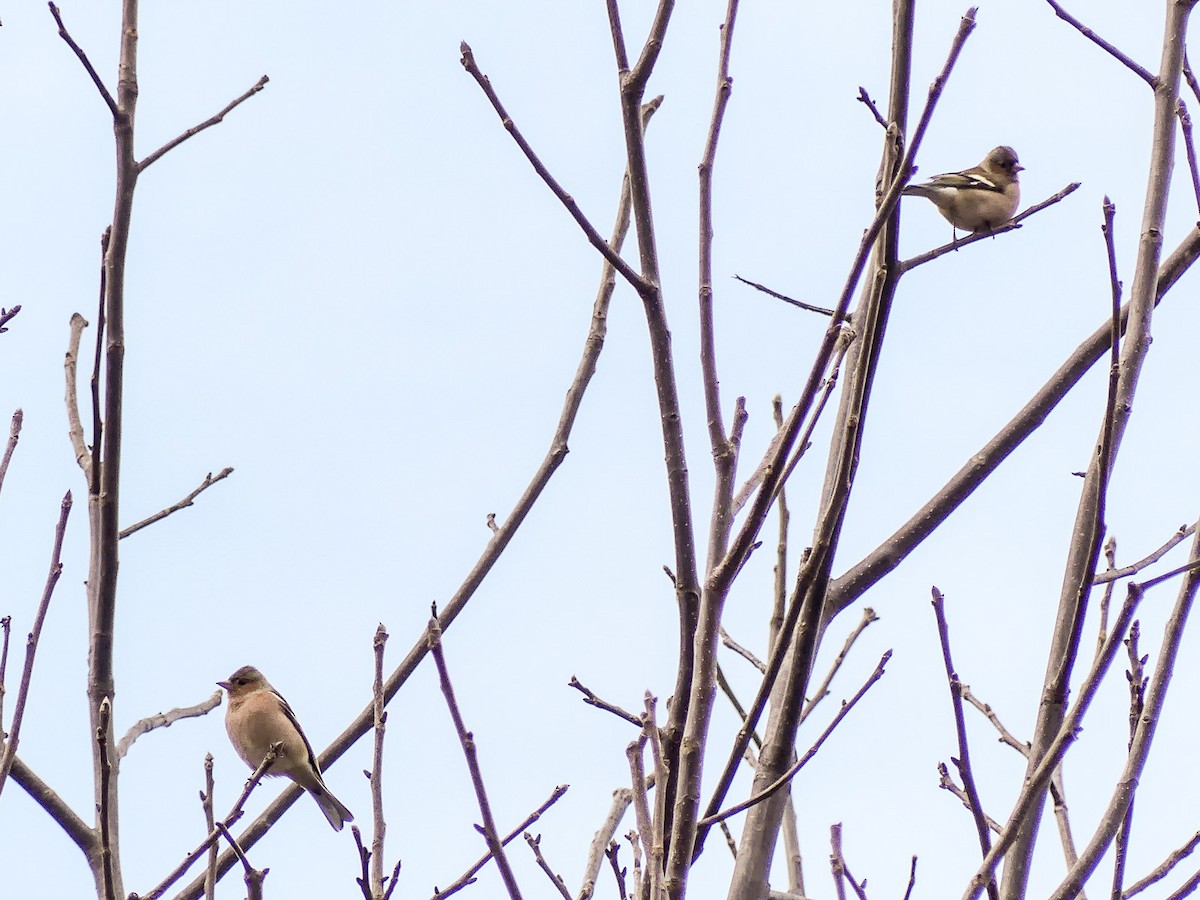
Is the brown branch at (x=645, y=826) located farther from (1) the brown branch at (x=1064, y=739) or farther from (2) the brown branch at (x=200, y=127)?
(2) the brown branch at (x=200, y=127)

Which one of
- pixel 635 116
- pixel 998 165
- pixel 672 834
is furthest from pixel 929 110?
pixel 998 165

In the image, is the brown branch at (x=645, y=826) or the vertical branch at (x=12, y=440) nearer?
the brown branch at (x=645, y=826)

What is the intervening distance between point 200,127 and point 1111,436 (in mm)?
2234

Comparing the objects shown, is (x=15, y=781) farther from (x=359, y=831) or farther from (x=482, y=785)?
(x=482, y=785)

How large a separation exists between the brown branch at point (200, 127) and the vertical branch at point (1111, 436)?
2109 mm

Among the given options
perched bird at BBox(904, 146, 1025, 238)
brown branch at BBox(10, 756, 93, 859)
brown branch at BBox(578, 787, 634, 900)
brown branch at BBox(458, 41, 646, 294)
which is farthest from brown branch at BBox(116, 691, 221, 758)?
perched bird at BBox(904, 146, 1025, 238)

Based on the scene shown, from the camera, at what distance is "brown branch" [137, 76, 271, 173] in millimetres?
3207

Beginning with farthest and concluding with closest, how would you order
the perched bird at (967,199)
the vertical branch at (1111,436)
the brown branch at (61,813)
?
1. the perched bird at (967,199)
2. the brown branch at (61,813)
3. the vertical branch at (1111,436)

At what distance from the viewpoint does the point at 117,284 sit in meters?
3.08

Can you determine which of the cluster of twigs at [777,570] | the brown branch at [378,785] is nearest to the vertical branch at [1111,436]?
the cluster of twigs at [777,570]

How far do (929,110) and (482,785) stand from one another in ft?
4.29

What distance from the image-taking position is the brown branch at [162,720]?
3808mm

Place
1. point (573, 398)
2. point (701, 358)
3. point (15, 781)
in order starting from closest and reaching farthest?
point (701, 358) < point (15, 781) < point (573, 398)

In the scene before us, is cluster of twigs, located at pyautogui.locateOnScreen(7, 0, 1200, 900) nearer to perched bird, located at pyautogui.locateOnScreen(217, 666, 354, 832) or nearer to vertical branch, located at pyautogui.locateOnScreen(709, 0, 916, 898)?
vertical branch, located at pyautogui.locateOnScreen(709, 0, 916, 898)
